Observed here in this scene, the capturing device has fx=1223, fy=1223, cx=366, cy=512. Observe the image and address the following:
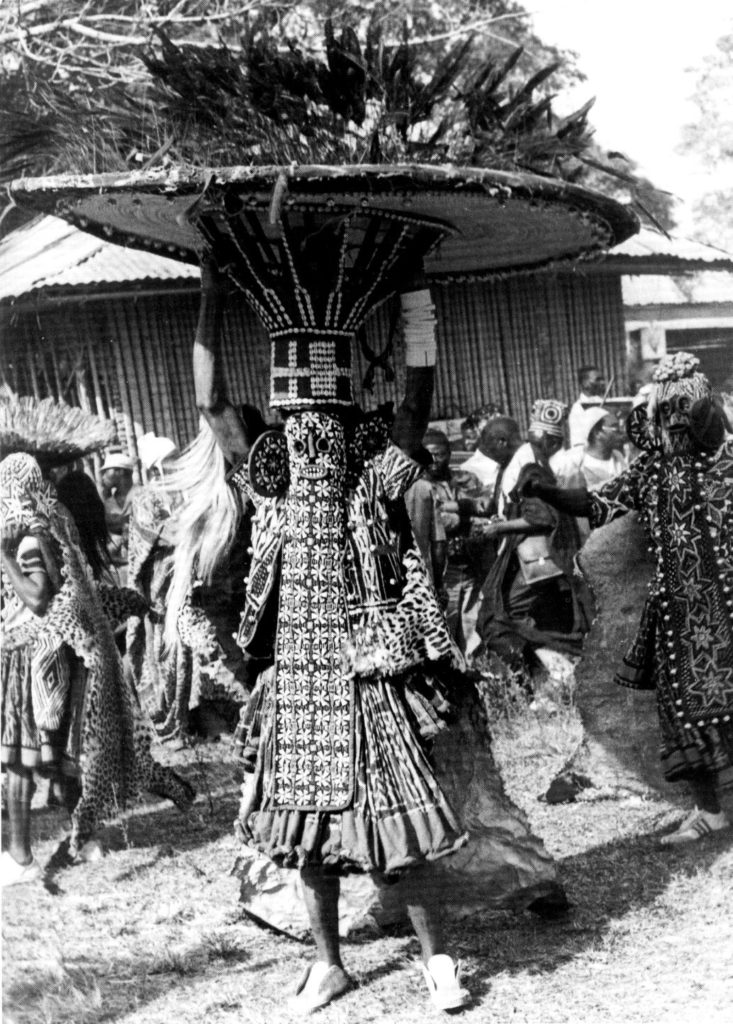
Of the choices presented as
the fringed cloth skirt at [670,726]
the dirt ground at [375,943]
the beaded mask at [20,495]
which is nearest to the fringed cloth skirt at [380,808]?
the dirt ground at [375,943]

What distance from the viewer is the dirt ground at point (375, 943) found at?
385 centimetres

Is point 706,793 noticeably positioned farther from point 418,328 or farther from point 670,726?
point 418,328

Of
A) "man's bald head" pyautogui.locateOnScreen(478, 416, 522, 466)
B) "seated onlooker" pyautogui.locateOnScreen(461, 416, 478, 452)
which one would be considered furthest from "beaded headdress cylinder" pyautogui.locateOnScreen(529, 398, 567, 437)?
"seated onlooker" pyautogui.locateOnScreen(461, 416, 478, 452)

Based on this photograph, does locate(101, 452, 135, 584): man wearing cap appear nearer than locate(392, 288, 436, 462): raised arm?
No

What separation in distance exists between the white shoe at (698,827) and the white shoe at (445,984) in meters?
1.36

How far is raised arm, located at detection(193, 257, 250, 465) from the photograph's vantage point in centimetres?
383

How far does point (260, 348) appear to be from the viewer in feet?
17.9

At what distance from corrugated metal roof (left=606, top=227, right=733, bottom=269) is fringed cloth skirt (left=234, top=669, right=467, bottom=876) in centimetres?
205

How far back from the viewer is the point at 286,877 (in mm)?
4355

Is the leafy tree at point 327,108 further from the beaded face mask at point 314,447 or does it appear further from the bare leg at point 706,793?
the bare leg at point 706,793

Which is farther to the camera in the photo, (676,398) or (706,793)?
(706,793)

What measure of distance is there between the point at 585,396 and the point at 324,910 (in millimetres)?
2751

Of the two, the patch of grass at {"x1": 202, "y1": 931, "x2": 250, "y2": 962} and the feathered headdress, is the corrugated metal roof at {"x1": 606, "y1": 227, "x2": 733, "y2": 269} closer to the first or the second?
the feathered headdress

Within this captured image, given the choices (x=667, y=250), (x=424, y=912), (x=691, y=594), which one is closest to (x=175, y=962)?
(x=424, y=912)
